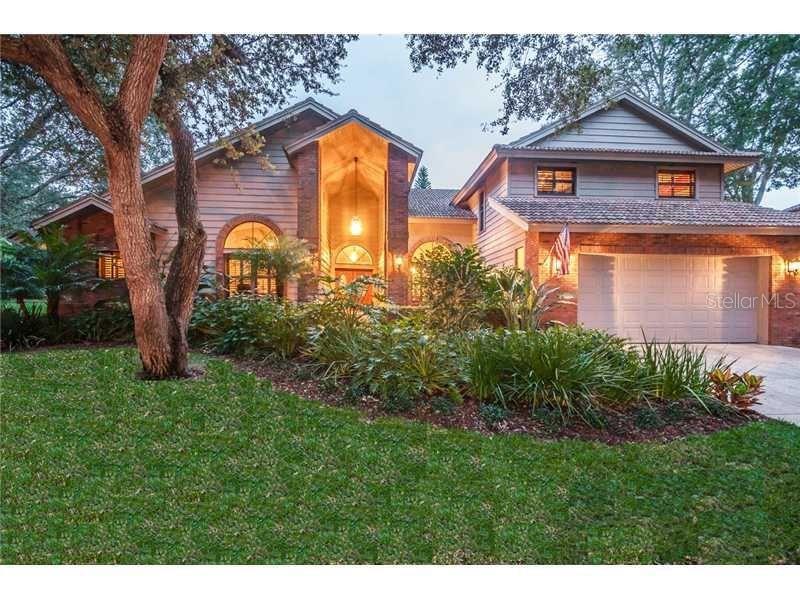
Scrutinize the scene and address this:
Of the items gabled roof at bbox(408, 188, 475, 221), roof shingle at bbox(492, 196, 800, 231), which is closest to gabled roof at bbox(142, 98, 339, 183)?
gabled roof at bbox(408, 188, 475, 221)

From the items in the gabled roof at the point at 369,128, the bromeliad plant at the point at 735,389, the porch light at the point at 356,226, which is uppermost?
the gabled roof at the point at 369,128

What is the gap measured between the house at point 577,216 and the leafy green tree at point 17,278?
111cm

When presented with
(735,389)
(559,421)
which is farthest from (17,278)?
(735,389)

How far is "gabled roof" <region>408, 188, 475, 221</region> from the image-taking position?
9.46m

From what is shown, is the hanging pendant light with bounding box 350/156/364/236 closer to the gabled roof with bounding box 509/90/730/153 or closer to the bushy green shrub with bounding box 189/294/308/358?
the bushy green shrub with bounding box 189/294/308/358

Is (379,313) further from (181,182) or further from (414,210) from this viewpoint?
(414,210)

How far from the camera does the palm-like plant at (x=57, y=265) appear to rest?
4.58 metres

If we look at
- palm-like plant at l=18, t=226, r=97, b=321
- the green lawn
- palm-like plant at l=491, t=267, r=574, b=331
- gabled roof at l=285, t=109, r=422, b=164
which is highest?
gabled roof at l=285, t=109, r=422, b=164

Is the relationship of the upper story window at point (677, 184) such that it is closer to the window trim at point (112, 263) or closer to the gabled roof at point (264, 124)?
the gabled roof at point (264, 124)

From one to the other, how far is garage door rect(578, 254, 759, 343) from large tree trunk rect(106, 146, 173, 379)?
6.10 m

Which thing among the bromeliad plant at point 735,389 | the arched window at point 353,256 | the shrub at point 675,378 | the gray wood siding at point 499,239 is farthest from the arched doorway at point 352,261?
the bromeliad plant at point 735,389

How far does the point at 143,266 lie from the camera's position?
9.86 ft

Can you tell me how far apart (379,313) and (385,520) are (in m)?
2.23
